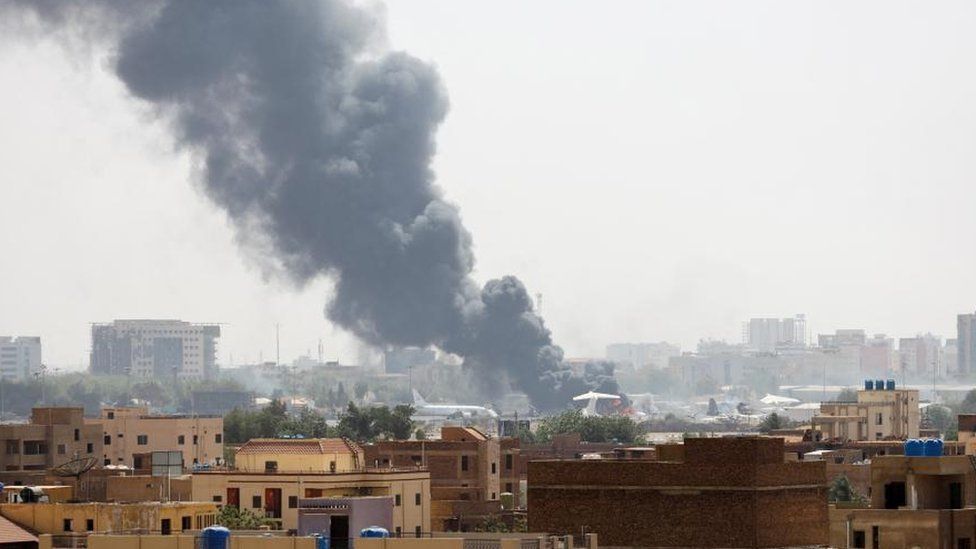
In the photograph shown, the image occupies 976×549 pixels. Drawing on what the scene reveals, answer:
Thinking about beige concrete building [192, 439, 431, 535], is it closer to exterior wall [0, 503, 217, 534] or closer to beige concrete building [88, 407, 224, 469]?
exterior wall [0, 503, 217, 534]

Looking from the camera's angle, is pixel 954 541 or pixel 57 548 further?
pixel 57 548

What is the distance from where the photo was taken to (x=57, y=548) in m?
35.2

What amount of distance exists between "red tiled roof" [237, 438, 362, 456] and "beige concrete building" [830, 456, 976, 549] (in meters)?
22.7

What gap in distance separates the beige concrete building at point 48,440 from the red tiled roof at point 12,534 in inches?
1860

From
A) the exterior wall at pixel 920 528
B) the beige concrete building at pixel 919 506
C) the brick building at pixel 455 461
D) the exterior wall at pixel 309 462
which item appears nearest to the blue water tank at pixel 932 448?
the beige concrete building at pixel 919 506

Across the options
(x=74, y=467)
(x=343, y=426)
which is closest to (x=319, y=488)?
(x=74, y=467)

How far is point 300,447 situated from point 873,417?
67622 mm

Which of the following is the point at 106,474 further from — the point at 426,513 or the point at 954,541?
the point at 954,541

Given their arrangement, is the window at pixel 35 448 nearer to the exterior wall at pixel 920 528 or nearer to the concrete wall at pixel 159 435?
the concrete wall at pixel 159 435

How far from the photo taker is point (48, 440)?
3659 inches

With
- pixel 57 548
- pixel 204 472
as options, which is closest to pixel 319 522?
pixel 57 548

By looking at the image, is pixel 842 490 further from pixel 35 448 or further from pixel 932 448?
pixel 932 448

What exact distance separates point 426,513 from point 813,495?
47.8 feet

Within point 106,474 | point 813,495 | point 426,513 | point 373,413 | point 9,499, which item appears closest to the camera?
point 813,495
